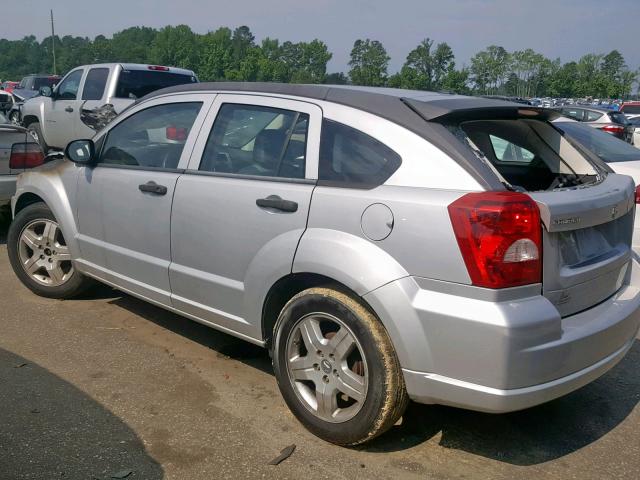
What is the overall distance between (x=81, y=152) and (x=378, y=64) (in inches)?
2523

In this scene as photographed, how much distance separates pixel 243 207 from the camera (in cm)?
349

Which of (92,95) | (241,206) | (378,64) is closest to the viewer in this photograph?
(241,206)

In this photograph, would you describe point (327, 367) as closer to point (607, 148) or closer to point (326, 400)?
point (326, 400)

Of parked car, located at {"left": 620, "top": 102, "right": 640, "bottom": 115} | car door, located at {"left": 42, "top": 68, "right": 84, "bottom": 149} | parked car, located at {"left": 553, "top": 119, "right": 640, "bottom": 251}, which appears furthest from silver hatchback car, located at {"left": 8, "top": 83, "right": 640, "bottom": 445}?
parked car, located at {"left": 620, "top": 102, "right": 640, "bottom": 115}

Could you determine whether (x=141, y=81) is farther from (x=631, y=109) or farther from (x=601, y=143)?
(x=631, y=109)

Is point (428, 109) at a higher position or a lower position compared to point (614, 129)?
higher

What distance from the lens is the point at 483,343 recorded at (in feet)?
8.70

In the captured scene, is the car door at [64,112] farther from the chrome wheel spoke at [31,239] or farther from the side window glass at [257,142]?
the side window glass at [257,142]

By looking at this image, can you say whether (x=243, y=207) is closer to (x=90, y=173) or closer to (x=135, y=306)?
(x=90, y=173)

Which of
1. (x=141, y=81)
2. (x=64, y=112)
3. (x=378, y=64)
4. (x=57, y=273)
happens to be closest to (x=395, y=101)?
(x=57, y=273)

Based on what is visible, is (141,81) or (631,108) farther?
(631,108)

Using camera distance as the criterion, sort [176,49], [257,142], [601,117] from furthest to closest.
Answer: [176,49] → [601,117] → [257,142]

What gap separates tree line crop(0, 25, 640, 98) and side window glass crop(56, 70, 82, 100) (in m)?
37.9

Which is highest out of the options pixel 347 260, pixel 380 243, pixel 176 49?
pixel 176 49
